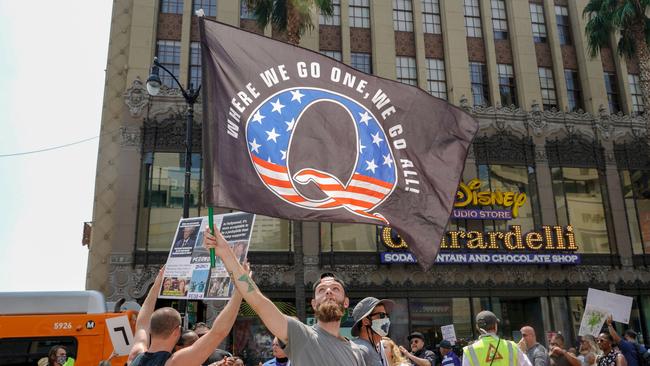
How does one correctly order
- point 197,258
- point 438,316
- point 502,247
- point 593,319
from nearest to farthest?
point 197,258, point 593,319, point 438,316, point 502,247

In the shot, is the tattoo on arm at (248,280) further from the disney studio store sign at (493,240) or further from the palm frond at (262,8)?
the disney studio store sign at (493,240)

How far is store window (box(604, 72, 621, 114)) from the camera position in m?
27.2

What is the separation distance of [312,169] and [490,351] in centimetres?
274

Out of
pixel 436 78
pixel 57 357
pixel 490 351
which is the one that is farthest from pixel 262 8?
pixel 490 351

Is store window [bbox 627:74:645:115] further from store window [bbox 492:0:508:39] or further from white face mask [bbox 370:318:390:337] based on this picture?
white face mask [bbox 370:318:390:337]

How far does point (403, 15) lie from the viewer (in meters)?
26.9

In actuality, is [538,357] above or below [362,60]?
below

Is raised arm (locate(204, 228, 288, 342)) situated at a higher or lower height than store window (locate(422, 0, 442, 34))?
lower

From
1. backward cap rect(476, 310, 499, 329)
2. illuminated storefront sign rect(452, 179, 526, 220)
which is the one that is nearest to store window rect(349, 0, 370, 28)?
illuminated storefront sign rect(452, 179, 526, 220)

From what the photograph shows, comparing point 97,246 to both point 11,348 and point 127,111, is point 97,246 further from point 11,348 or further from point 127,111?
point 11,348

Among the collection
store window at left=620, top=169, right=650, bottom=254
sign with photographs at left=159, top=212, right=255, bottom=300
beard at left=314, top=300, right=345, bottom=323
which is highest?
store window at left=620, top=169, right=650, bottom=254

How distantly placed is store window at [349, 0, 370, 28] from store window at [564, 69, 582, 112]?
10.7m

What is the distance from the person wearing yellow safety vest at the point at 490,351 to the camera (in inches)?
223

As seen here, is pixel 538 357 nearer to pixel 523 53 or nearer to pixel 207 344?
pixel 207 344
